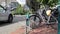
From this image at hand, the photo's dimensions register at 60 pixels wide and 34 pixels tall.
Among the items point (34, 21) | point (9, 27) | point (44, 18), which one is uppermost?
point (44, 18)

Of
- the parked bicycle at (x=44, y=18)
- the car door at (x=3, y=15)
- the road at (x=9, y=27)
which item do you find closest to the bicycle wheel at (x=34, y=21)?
the parked bicycle at (x=44, y=18)

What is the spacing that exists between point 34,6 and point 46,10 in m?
2.90

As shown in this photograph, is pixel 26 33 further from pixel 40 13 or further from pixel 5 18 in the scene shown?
pixel 5 18

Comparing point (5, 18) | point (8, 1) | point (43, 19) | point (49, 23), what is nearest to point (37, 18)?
point (43, 19)

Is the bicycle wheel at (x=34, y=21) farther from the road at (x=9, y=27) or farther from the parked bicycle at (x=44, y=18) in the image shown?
the road at (x=9, y=27)

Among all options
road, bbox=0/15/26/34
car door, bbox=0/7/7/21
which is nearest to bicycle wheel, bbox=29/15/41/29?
road, bbox=0/15/26/34

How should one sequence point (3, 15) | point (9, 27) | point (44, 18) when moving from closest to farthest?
point (44, 18), point (9, 27), point (3, 15)

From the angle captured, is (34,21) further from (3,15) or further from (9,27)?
(3,15)

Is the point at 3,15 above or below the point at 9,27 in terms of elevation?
above

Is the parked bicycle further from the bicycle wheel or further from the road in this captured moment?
the road

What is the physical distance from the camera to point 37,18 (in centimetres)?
1201

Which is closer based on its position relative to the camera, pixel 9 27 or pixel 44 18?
pixel 44 18

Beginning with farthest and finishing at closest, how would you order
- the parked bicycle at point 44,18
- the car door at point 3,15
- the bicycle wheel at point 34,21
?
1. the car door at point 3,15
2. the bicycle wheel at point 34,21
3. the parked bicycle at point 44,18

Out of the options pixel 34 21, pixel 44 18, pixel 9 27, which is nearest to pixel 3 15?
pixel 9 27
